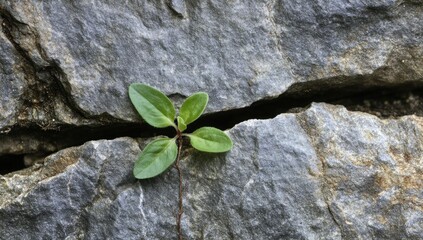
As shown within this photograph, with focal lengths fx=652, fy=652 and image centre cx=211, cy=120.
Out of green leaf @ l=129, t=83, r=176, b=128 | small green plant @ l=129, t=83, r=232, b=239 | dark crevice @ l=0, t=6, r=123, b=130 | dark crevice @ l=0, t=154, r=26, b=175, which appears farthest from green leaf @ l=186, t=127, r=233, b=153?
dark crevice @ l=0, t=154, r=26, b=175

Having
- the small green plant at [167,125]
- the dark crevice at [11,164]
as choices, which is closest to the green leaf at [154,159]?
the small green plant at [167,125]

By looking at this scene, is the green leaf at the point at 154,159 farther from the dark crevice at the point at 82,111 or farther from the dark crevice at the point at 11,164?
the dark crevice at the point at 11,164

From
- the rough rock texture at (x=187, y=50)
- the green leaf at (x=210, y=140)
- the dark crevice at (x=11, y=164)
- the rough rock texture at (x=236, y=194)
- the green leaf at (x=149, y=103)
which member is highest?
the rough rock texture at (x=187, y=50)

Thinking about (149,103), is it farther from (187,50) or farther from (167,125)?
(187,50)

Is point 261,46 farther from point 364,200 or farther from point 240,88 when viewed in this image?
point 364,200

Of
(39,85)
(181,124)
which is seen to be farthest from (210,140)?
(39,85)

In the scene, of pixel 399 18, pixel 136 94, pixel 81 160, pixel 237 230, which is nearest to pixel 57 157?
pixel 81 160

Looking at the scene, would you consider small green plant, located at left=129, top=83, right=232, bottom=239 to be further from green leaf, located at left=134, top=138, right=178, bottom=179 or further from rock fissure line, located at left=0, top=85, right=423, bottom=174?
rock fissure line, located at left=0, top=85, right=423, bottom=174
